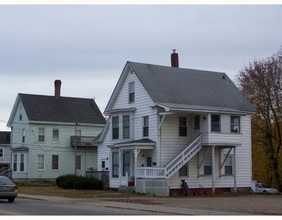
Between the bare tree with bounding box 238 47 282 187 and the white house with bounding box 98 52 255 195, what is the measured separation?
272 inches

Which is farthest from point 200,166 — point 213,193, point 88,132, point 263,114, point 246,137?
point 88,132

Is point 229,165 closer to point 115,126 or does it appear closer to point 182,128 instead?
point 182,128

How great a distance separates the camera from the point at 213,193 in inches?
1668

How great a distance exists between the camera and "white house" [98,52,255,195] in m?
41.2

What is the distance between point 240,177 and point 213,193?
4157 mm

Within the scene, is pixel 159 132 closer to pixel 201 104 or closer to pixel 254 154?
pixel 201 104

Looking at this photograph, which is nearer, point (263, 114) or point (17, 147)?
point (263, 114)

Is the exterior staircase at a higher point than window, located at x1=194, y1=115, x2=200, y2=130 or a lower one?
lower

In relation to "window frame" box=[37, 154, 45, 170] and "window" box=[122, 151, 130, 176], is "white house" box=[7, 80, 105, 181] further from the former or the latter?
"window" box=[122, 151, 130, 176]

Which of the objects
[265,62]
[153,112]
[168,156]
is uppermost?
[265,62]

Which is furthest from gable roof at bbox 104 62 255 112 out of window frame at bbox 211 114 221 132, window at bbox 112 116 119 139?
window at bbox 112 116 119 139

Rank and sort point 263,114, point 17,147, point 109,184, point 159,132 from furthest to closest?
point 17,147
point 263,114
point 109,184
point 159,132

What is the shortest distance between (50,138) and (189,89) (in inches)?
942

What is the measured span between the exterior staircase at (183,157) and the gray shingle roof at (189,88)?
106 inches
